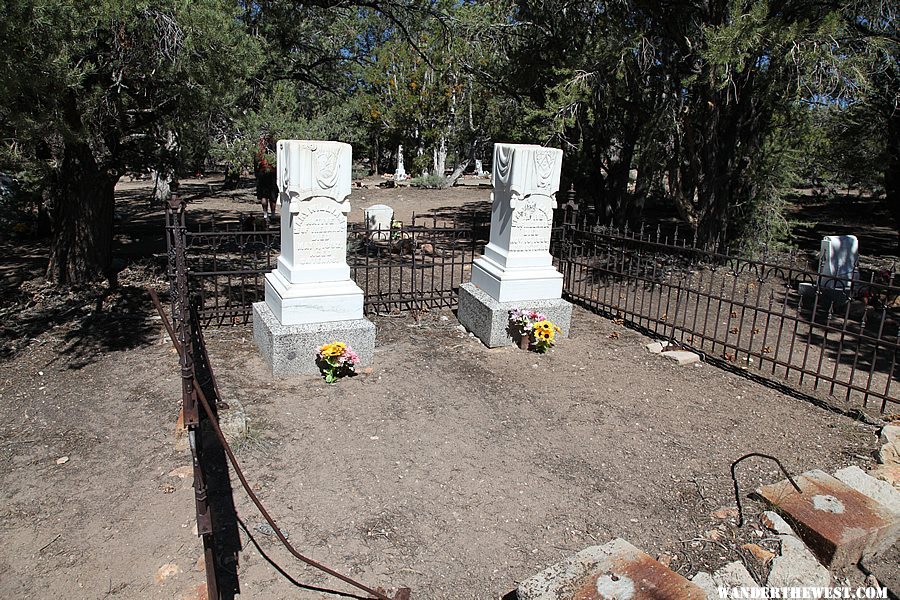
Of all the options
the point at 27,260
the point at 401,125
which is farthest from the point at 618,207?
the point at 401,125

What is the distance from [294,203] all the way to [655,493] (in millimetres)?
3893

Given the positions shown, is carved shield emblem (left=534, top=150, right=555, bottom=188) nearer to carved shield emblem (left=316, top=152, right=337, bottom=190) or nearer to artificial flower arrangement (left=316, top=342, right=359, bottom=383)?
carved shield emblem (left=316, top=152, right=337, bottom=190)

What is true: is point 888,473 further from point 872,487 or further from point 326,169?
point 326,169

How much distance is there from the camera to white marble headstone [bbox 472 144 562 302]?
6.72m

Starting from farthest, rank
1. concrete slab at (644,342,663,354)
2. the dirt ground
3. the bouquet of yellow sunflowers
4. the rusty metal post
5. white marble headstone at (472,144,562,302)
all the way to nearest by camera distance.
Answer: concrete slab at (644,342,663,354), white marble headstone at (472,144,562,302), the bouquet of yellow sunflowers, the dirt ground, the rusty metal post

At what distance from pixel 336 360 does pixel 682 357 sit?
351 cm

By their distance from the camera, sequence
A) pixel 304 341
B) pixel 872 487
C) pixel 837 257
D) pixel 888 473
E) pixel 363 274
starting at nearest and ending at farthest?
pixel 872 487, pixel 888 473, pixel 304 341, pixel 837 257, pixel 363 274

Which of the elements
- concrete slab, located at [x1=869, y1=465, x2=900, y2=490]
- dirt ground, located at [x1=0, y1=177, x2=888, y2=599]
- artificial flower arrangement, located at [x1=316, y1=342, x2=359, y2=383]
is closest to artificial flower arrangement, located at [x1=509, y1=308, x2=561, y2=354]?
dirt ground, located at [x1=0, y1=177, x2=888, y2=599]

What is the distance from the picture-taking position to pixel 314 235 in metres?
6.04

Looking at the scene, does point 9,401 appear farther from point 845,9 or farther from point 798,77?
point 845,9

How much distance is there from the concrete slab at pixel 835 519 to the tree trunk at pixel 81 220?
791 cm

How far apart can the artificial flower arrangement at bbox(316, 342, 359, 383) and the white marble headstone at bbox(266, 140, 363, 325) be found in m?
0.42

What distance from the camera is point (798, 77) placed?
8203mm

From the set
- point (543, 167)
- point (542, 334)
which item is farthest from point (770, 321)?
point (543, 167)
